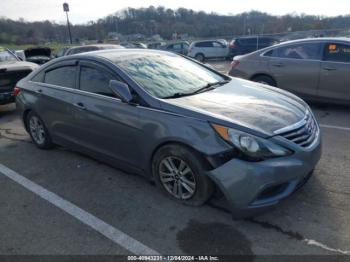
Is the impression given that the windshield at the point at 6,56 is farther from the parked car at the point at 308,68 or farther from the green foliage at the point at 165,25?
the green foliage at the point at 165,25

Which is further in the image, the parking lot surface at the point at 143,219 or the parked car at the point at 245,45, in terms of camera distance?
the parked car at the point at 245,45

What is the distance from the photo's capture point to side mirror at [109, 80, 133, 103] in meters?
3.54

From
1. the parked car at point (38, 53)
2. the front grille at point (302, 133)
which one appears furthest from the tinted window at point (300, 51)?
the parked car at point (38, 53)

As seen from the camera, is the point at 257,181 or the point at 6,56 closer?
the point at 257,181

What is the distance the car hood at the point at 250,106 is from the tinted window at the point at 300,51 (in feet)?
10.3

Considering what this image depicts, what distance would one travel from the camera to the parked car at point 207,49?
80.8 feet

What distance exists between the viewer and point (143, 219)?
10.8 ft

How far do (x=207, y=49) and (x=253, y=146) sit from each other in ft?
74.2

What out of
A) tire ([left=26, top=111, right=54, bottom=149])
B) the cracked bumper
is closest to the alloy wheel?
the cracked bumper

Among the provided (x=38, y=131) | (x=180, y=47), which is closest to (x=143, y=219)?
(x=38, y=131)

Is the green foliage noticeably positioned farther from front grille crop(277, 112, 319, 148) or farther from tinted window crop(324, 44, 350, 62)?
front grille crop(277, 112, 319, 148)

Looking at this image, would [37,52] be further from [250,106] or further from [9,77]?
[250,106]

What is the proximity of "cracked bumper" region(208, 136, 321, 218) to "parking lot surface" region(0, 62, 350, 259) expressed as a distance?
27cm

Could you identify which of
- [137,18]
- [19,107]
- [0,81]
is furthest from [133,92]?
[137,18]
